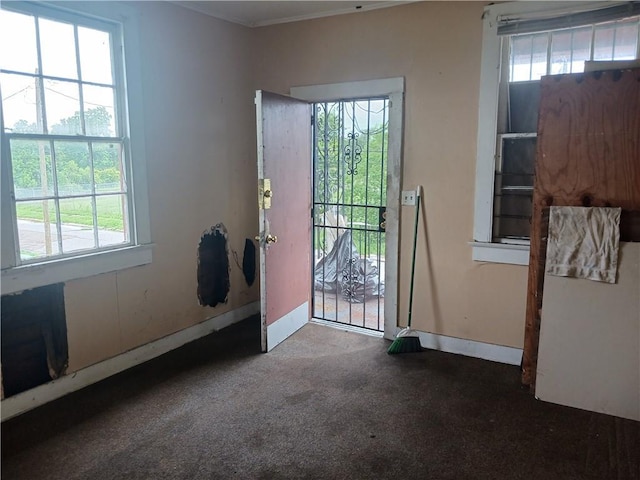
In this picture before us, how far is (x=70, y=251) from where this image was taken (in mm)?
2762

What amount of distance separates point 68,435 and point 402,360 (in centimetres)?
213

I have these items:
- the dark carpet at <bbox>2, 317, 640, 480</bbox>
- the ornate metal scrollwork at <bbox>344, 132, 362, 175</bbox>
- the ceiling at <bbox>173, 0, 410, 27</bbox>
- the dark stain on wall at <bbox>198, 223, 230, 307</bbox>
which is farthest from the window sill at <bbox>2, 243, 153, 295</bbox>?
the ceiling at <bbox>173, 0, 410, 27</bbox>

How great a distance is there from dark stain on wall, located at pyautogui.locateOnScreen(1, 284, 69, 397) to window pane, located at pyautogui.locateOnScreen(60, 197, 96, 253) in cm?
27

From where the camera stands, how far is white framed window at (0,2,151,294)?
2436 millimetres

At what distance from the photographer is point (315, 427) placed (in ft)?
8.11

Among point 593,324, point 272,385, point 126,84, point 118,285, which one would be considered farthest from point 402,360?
point 126,84

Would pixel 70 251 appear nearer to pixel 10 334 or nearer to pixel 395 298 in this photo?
pixel 10 334

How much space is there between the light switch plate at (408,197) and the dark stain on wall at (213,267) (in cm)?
152

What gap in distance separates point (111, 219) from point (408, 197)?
82.2 inches

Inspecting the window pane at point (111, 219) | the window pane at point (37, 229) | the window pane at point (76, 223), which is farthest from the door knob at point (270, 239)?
the window pane at point (37, 229)

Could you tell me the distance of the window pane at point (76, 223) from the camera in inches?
106

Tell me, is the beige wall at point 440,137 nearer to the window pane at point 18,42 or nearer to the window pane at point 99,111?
the window pane at point 99,111

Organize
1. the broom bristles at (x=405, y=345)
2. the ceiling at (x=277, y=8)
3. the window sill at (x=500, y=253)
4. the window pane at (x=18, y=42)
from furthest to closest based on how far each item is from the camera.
→ 1. the broom bristles at (x=405, y=345)
2. the ceiling at (x=277, y=8)
3. the window sill at (x=500, y=253)
4. the window pane at (x=18, y=42)

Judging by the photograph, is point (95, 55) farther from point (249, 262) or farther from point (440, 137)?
point (440, 137)
